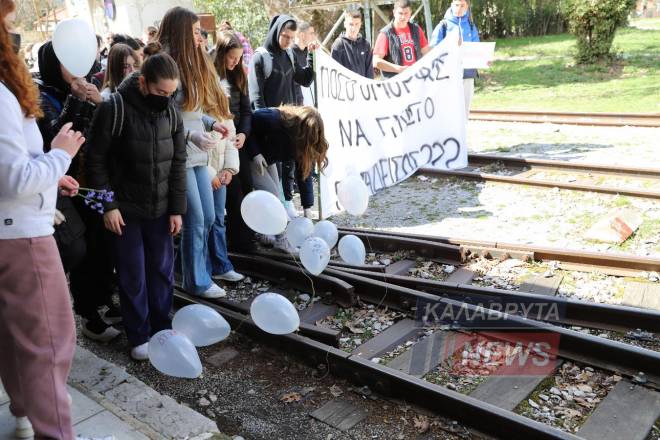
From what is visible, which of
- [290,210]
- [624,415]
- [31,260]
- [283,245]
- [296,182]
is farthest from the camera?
[290,210]

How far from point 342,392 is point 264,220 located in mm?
1498

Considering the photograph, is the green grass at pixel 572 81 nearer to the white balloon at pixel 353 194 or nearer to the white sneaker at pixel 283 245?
the white balloon at pixel 353 194

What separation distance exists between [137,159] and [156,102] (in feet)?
1.18

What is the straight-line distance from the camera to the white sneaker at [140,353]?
420cm

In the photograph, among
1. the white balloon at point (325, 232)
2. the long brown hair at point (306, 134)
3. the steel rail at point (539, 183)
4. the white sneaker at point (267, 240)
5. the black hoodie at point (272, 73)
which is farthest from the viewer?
the steel rail at point (539, 183)

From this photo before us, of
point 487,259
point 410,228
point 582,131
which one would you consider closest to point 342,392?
point 487,259

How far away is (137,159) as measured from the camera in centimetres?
377

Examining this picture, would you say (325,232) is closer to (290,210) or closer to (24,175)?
(290,210)

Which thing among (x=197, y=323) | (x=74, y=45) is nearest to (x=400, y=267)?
(x=197, y=323)

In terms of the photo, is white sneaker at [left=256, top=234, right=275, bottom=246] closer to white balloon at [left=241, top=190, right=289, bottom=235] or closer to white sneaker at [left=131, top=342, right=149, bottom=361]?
white balloon at [left=241, top=190, right=289, bottom=235]

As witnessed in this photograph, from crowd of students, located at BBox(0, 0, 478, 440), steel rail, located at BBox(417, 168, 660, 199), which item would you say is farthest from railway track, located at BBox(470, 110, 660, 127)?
crowd of students, located at BBox(0, 0, 478, 440)

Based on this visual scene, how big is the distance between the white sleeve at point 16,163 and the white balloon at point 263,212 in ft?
7.19

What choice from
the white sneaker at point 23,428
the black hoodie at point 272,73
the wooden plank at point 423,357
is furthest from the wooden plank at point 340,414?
the black hoodie at point 272,73

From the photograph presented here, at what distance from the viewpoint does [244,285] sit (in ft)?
17.9
